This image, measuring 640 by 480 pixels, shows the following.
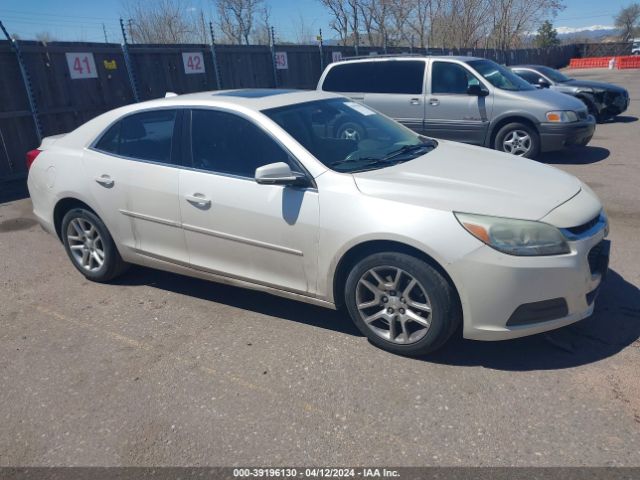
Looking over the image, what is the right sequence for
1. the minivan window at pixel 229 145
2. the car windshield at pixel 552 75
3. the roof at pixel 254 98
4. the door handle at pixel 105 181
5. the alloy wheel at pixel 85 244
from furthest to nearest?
the car windshield at pixel 552 75 < the alloy wheel at pixel 85 244 < the door handle at pixel 105 181 < the roof at pixel 254 98 < the minivan window at pixel 229 145

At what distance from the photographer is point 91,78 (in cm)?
1052

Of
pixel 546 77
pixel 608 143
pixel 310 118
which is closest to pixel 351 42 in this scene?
pixel 546 77

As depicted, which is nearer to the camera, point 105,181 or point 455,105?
point 105,181

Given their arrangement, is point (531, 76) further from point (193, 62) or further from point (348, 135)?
point (348, 135)

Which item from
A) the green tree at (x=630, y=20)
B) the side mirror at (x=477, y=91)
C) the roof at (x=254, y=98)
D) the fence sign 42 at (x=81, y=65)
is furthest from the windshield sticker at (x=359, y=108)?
the green tree at (x=630, y=20)

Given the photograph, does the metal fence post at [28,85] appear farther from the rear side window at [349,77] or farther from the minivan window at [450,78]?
the minivan window at [450,78]

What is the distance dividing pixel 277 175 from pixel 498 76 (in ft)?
23.2

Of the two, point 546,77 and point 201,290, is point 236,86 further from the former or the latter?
point 201,290

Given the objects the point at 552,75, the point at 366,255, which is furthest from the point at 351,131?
the point at 552,75

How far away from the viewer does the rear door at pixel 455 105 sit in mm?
8812

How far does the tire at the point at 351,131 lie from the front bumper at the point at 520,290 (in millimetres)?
1540

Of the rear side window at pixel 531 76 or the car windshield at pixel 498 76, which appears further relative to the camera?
the rear side window at pixel 531 76

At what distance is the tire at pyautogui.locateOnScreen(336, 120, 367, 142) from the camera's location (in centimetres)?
403

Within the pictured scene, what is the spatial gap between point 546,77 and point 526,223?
1291 centimetres
